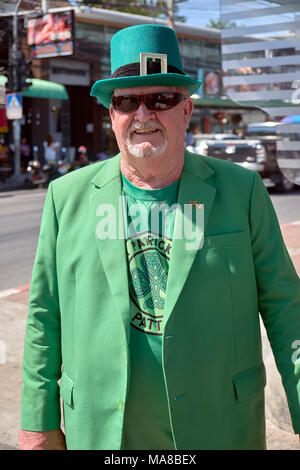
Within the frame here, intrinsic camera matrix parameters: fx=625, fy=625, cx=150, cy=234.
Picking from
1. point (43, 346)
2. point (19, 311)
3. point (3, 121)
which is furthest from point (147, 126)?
point (3, 121)

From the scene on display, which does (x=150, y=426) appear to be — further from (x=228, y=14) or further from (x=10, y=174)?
(x=10, y=174)

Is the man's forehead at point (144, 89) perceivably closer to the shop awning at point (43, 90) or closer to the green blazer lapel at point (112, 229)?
the green blazer lapel at point (112, 229)

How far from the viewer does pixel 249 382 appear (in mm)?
2096

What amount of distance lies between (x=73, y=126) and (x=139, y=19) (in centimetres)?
660

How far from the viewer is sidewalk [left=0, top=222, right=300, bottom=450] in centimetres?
380

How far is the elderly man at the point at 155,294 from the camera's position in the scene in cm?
199

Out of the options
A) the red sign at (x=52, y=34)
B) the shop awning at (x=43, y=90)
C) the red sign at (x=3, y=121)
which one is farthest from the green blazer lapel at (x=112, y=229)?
the shop awning at (x=43, y=90)

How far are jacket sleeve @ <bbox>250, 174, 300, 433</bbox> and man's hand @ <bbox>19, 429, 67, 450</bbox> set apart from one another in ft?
2.65

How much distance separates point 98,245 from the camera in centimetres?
207

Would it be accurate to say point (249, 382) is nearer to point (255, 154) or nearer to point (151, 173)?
point (151, 173)

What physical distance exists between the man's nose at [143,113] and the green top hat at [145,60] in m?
0.08

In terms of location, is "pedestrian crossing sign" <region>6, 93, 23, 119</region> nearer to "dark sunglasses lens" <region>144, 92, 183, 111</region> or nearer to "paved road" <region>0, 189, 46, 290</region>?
"paved road" <region>0, 189, 46, 290</region>

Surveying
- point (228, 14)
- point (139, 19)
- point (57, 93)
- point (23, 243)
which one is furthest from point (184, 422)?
point (139, 19)

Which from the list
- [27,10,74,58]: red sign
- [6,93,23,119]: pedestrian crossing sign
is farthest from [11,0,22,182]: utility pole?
[27,10,74,58]: red sign
